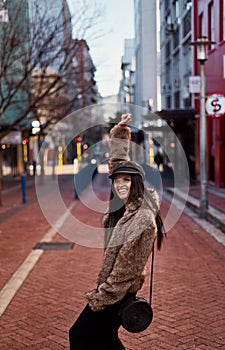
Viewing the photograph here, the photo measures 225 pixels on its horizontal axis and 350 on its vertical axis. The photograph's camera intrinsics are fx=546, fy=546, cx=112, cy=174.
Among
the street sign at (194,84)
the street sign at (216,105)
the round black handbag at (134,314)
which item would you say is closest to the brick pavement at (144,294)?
the round black handbag at (134,314)

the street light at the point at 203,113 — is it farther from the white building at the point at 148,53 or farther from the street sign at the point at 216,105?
the white building at the point at 148,53

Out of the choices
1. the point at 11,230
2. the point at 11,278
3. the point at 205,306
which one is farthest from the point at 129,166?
the point at 11,230

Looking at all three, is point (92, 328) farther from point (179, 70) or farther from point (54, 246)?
point (179, 70)

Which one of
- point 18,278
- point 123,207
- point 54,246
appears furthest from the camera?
point 54,246

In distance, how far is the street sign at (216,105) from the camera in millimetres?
13242

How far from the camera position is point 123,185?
3609mm

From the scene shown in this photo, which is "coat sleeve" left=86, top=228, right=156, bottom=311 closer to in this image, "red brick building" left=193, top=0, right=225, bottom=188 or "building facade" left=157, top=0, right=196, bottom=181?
"red brick building" left=193, top=0, right=225, bottom=188

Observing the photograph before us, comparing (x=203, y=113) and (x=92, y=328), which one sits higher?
(x=203, y=113)

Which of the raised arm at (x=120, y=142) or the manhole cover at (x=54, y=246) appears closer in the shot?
the raised arm at (x=120, y=142)

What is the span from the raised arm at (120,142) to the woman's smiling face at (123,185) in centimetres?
128

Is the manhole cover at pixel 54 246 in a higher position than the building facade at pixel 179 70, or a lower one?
lower

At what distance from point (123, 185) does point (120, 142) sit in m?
1.44

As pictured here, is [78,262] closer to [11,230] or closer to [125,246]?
[11,230]

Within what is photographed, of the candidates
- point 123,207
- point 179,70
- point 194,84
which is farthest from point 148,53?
point 123,207
